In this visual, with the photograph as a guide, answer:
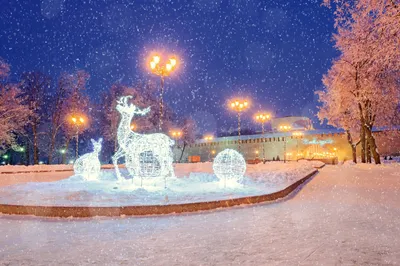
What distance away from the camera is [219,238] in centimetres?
557

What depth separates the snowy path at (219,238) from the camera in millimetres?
4477

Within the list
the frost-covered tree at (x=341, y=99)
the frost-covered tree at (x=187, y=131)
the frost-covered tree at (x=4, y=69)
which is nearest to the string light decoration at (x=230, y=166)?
the frost-covered tree at (x=341, y=99)

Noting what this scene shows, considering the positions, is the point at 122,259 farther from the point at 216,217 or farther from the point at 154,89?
the point at 154,89

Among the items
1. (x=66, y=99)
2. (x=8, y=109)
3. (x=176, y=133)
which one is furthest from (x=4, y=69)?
(x=176, y=133)

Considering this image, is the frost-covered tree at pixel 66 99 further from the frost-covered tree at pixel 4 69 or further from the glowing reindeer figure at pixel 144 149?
the glowing reindeer figure at pixel 144 149

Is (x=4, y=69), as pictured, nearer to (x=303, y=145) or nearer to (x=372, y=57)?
(x=372, y=57)

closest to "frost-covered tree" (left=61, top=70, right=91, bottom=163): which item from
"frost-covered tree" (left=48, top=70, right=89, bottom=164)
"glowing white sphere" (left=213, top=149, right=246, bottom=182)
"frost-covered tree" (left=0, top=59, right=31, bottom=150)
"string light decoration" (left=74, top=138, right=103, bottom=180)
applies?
"frost-covered tree" (left=48, top=70, right=89, bottom=164)

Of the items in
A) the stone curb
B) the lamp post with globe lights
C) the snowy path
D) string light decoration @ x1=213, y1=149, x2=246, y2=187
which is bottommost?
the snowy path

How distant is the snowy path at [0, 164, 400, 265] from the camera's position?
448cm

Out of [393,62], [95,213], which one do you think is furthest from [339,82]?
[95,213]

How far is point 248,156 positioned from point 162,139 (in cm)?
5198

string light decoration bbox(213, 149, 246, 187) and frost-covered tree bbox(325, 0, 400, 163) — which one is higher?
frost-covered tree bbox(325, 0, 400, 163)

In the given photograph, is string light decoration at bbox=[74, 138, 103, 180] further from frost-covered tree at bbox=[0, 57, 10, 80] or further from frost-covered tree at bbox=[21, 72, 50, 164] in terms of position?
frost-covered tree at bbox=[21, 72, 50, 164]

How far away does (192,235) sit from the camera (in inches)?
229
